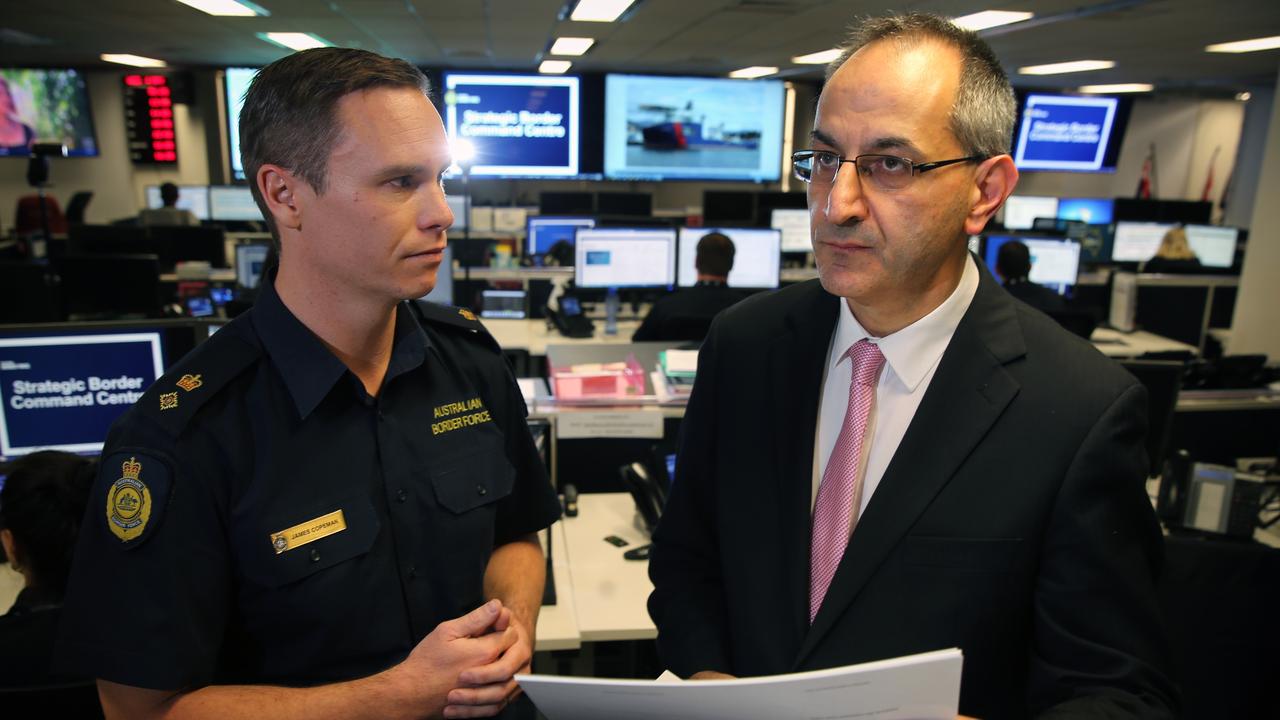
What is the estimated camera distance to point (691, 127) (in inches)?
420

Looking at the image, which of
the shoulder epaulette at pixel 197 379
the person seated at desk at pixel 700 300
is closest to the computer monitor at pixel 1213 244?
the person seated at desk at pixel 700 300

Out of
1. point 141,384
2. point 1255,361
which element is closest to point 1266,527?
point 1255,361

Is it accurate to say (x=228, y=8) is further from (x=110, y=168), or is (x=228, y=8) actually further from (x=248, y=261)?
(x=110, y=168)

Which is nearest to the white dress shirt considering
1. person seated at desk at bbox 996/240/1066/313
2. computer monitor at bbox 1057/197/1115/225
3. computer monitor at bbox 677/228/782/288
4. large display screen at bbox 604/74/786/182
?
person seated at desk at bbox 996/240/1066/313

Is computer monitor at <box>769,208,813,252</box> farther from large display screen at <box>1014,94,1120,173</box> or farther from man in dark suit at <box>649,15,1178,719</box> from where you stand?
man in dark suit at <box>649,15,1178,719</box>

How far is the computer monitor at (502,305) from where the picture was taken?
5.23m

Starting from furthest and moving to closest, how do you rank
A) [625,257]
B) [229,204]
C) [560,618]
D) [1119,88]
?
[1119,88]
[229,204]
[625,257]
[560,618]

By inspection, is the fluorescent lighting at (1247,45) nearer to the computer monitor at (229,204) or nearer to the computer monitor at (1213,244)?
the computer monitor at (1213,244)

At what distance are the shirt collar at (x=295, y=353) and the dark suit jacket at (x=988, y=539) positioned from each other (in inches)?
22.7

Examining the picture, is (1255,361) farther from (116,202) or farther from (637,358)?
(116,202)

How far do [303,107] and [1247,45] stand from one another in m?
8.43

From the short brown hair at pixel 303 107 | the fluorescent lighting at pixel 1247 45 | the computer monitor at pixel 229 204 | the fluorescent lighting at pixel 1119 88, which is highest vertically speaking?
the fluorescent lighting at pixel 1119 88

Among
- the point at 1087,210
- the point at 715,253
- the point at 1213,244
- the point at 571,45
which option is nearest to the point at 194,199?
the point at 571,45

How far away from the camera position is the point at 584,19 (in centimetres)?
639
